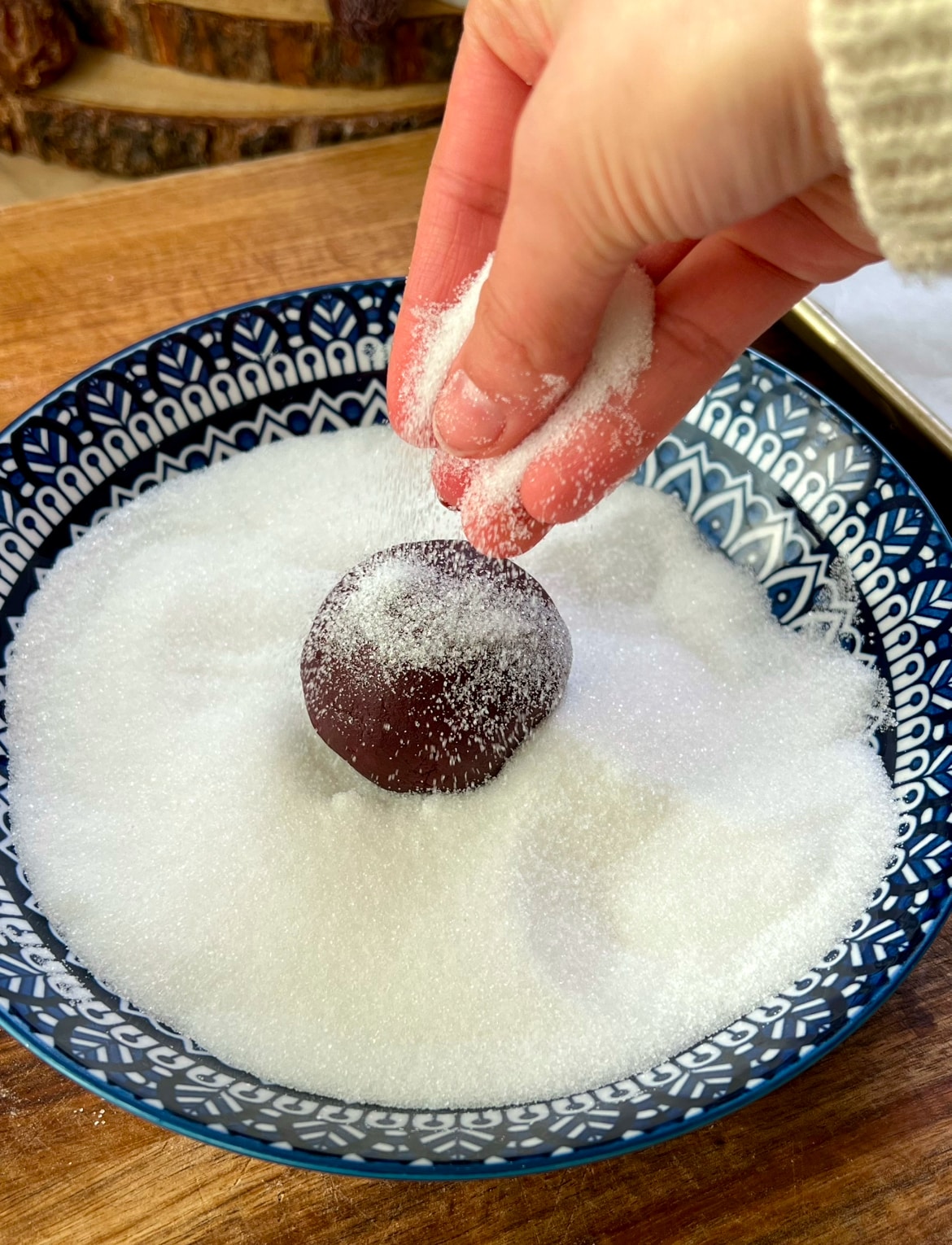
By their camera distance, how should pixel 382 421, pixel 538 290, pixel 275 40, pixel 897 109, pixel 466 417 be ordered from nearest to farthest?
pixel 897 109 → pixel 538 290 → pixel 466 417 → pixel 382 421 → pixel 275 40

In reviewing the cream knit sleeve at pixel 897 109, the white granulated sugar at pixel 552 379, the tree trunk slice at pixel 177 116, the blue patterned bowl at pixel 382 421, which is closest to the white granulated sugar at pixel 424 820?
the blue patterned bowl at pixel 382 421

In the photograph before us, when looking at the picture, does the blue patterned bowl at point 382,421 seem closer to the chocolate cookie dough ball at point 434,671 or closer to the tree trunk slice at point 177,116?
the chocolate cookie dough ball at point 434,671

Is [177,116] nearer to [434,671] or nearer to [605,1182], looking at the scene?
[434,671]

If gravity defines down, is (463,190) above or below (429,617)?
above

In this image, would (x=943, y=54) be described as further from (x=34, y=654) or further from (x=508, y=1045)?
(x=34, y=654)

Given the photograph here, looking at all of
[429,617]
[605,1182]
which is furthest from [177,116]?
[605,1182]

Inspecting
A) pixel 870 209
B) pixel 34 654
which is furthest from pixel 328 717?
pixel 870 209
